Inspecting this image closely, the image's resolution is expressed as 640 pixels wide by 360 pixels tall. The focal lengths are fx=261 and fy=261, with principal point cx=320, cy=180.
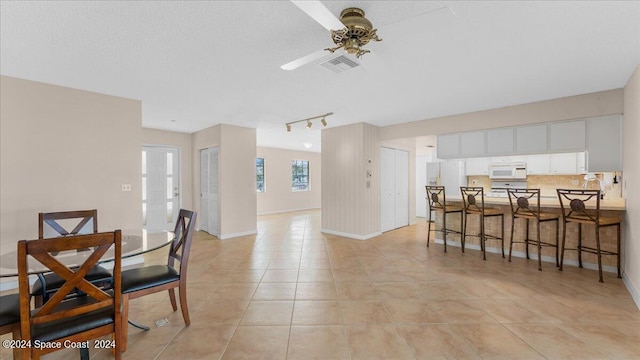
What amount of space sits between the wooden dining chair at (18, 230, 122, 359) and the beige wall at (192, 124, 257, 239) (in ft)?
12.6

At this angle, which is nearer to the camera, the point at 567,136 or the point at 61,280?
the point at 61,280

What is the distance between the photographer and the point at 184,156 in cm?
627

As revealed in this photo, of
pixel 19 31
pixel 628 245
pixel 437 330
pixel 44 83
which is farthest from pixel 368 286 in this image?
pixel 44 83

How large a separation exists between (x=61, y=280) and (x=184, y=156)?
14.9 ft

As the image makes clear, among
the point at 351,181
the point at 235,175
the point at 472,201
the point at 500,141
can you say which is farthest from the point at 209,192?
the point at 500,141

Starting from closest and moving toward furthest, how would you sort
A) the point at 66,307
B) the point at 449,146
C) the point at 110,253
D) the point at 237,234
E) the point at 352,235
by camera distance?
1. the point at 66,307
2. the point at 110,253
3. the point at 449,146
4. the point at 352,235
5. the point at 237,234

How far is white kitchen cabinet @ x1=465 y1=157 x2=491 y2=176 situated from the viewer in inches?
250

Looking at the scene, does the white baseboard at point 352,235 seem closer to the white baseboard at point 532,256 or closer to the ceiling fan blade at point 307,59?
the white baseboard at point 532,256

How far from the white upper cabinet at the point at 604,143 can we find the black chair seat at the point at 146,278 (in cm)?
524

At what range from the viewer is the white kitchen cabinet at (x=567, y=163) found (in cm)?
506

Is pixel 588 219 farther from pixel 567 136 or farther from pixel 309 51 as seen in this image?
pixel 309 51

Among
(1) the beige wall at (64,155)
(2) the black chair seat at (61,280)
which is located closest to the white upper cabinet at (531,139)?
(2) the black chair seat at (61,280)

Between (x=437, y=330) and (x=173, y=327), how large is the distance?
220 centimetres

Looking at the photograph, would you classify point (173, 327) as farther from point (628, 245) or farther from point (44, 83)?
point (628, 245)
